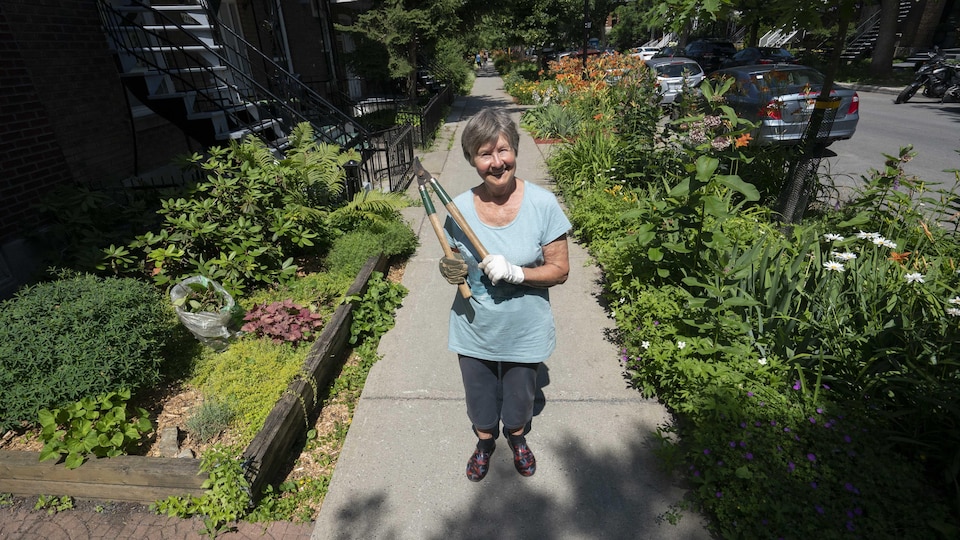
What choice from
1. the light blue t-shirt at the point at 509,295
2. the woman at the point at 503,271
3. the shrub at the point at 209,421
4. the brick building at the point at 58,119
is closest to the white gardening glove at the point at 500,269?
the woman at the point at 503,271

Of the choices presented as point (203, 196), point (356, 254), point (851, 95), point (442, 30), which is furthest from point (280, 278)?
point (442, 30)

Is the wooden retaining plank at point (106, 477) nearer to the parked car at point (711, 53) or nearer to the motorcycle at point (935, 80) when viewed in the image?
the motorcycle at point (935, 80)

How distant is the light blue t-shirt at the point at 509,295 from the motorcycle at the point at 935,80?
60.6 ft

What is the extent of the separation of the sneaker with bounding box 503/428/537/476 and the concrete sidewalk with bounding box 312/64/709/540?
45 mm

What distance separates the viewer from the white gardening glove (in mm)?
1938

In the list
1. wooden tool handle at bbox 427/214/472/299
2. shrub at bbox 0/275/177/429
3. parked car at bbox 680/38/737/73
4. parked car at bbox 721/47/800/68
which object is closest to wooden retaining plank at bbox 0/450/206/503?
shrub at bbox 0/275/177/429

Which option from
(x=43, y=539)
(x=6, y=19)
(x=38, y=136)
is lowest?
(x=43, y=539)

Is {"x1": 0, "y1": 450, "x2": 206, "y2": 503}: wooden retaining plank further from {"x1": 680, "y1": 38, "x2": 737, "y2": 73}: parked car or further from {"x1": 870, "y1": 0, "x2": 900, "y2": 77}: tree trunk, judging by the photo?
{"x1": 870, "y1": 0, "x2": 900, "y2": 77}: tree trunk

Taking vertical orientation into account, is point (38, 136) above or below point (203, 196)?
above

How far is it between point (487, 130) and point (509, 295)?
0.75 meters

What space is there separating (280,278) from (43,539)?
234 centimetres

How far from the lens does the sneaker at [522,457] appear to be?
2.60 metres

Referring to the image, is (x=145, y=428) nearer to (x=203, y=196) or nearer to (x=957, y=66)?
(x=203, y=196)

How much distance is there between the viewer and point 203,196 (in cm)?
481
